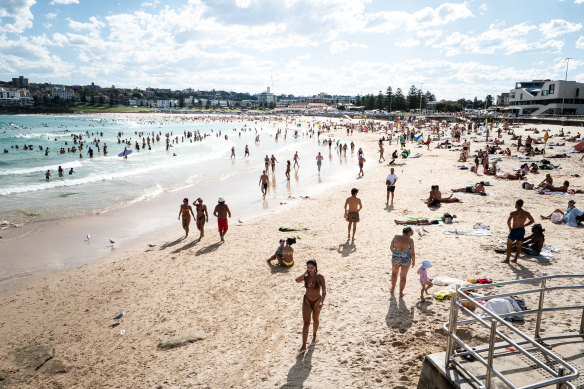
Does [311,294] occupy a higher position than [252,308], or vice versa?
[311,294]

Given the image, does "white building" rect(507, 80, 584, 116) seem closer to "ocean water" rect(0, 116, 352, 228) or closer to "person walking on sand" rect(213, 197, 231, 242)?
"ocean water" rect(0, 116, 352, 228)

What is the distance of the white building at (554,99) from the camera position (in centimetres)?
5634

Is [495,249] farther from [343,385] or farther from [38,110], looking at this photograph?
[38,110]

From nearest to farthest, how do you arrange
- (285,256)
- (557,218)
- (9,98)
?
(285,256), (557,218), (9,98)

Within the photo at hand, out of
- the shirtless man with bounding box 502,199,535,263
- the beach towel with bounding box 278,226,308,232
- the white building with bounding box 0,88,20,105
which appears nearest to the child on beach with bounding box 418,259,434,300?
the shirtless man with bounding box 502,199,535,263

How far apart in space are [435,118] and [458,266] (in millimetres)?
69365

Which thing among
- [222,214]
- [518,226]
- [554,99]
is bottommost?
[222,214]

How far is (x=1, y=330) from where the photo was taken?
6.56m

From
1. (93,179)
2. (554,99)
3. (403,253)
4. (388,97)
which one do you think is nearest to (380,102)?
(388,97)

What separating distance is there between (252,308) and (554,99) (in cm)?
7267

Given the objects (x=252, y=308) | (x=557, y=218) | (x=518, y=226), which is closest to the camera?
(x=252, y=308)

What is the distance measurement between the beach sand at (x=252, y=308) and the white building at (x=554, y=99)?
58.4 meters

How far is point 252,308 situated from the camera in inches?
261

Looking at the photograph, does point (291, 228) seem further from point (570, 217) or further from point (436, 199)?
point (570, 217)
